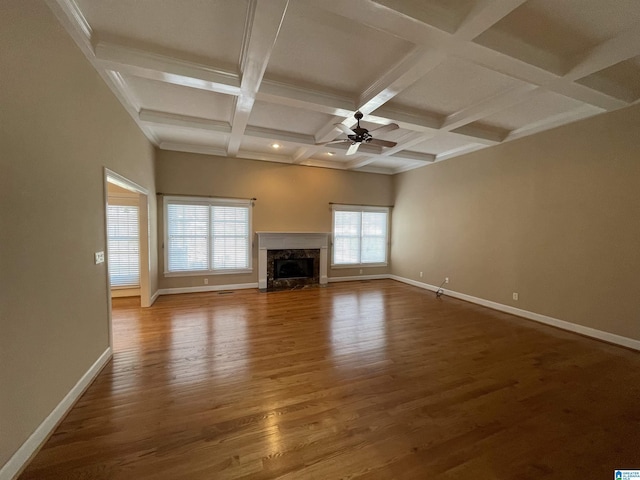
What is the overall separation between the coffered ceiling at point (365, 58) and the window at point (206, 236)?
1.92 metres

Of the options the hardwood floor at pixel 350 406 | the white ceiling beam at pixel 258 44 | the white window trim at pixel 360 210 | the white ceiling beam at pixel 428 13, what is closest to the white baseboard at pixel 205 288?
the hardwood floor at pixel 350 406

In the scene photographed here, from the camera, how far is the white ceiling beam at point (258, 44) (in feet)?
6.27

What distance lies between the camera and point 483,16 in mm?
1956

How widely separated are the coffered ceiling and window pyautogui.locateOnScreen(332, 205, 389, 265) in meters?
3.26

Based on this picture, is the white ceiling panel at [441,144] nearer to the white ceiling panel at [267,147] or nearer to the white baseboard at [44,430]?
the white ceiling panel at [267,147]

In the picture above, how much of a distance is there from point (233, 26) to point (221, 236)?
438 cm

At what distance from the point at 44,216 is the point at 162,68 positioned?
1.82 metres

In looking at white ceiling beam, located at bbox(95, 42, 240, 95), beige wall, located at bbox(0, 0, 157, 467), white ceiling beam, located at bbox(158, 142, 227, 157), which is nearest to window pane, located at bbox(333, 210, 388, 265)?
white ceiling beam, located at bbox(158, 142, 227, 157)

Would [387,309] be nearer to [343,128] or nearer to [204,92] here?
[343,128]

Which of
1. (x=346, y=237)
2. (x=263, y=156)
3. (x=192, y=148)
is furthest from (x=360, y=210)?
(x=192, y=148)

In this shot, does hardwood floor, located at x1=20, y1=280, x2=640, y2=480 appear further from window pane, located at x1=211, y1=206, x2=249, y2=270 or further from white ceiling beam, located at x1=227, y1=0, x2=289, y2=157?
white ceiling beam, located at x1=227, y1=0, x2=289, y2=157

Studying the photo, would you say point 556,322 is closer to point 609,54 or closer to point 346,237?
point 609,54

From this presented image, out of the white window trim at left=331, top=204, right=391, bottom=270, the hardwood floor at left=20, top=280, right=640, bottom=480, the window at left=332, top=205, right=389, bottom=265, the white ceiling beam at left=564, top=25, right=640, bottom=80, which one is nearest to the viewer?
the hardwood floor at left=20, top=280, right=640, bottom=480

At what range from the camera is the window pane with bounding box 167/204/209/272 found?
5.57 m
